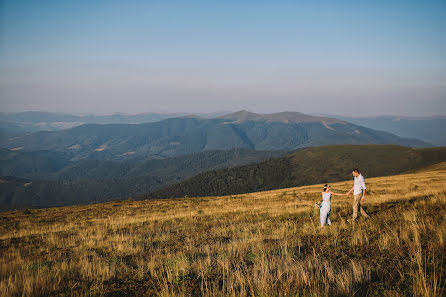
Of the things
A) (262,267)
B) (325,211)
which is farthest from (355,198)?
(262,267)

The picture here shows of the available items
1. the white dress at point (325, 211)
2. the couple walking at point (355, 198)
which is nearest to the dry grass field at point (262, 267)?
the white dress at point (325, 211)

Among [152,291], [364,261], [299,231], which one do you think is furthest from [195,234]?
[364,261]

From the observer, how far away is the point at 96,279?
6.29m

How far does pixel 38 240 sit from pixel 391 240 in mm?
15548

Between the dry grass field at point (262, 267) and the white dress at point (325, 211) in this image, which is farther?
the white dress at point (325, 211)

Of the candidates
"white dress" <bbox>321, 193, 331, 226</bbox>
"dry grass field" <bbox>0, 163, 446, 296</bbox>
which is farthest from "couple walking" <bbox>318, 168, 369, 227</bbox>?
"dry grass field" <bbox>0, 163, 446, 296</bbox>

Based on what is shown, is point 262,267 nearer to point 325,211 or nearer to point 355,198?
point 325,211

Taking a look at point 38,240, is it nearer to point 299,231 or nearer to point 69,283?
point 69,283

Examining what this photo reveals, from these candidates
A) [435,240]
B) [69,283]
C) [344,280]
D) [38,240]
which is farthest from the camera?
[38,240]

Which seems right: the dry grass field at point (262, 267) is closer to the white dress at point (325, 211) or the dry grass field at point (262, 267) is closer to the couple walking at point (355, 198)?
the white dress at point (325, 211)

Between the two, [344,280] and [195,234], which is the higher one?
[344,280]

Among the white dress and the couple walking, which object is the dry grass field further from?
the couple walking

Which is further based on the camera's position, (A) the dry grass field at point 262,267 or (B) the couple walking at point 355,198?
(B) the couple walking at point 355,198

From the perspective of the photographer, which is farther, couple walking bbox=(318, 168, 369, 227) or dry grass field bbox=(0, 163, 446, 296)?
couple walking bbox=(318, 168, 369, 227)
